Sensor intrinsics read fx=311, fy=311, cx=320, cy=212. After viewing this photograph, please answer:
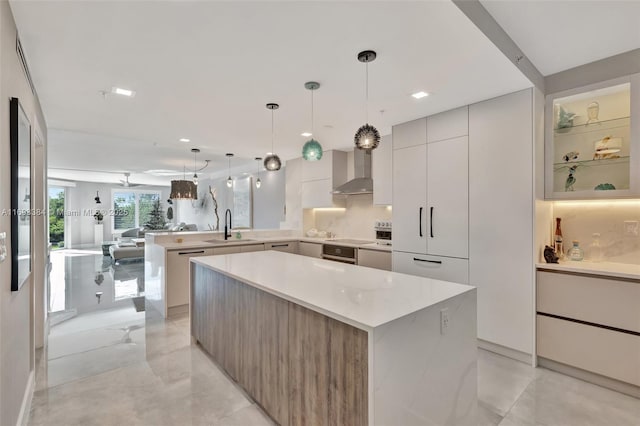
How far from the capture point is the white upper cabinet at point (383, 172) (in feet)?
14.0

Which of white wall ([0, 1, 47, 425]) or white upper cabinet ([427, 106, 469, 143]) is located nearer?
white wall ([0, 1, 47, 425])

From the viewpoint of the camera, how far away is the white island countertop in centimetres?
142

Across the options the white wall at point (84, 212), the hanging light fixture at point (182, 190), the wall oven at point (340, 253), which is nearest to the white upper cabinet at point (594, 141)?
the wall oven at point (340, 253)

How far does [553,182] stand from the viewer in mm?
2729

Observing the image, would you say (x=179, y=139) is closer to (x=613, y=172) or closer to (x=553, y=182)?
(x=553, y=182)

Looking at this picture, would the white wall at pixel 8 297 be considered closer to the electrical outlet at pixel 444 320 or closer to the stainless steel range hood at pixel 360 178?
the electrical outlet at pixel 444 320

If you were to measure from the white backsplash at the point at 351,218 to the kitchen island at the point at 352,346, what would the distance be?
276cm

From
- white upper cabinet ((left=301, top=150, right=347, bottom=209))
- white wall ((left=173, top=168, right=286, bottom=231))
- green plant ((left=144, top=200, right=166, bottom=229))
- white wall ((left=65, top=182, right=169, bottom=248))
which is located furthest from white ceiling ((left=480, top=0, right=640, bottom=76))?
white wall ((left=65, top=182, right=169, bottom=248))

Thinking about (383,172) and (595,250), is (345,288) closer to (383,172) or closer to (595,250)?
(595,250)

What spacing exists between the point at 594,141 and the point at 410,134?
1.61 meters

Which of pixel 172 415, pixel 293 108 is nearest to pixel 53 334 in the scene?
pixel 172 415

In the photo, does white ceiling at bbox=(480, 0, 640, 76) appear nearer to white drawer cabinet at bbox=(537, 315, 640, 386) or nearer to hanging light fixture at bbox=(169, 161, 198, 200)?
white drawer cabinet at bbox=(537, 315, 640, 386)

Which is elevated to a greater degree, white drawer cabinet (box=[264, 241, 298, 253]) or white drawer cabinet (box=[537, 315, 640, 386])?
white drawer cabinet (box=[264, 241, 298, 253])

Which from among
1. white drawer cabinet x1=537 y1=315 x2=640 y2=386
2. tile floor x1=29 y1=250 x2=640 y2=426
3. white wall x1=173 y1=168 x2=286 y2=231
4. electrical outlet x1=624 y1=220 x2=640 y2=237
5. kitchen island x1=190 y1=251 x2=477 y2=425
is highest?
white wall x1=173 y1=168 x2=286 y2=231
